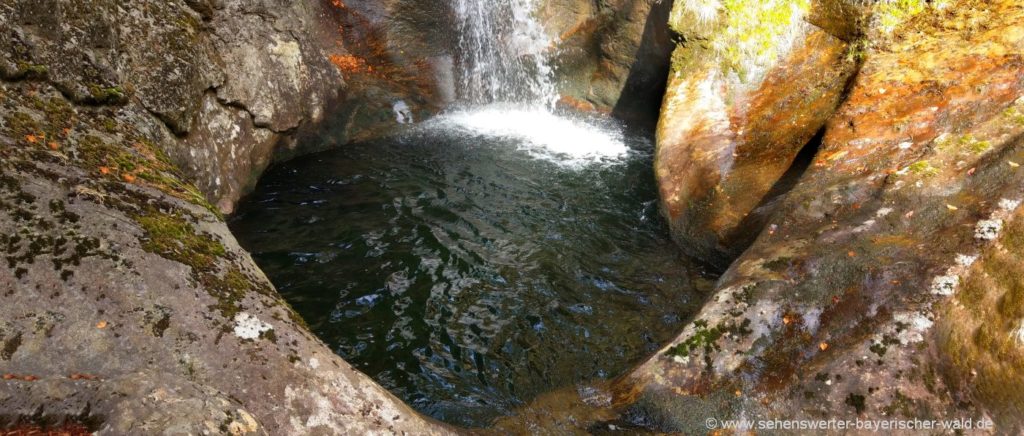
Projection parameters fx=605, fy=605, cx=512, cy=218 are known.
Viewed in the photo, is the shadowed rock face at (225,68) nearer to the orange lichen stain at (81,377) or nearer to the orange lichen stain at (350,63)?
the orange lichen stain at (350,63)

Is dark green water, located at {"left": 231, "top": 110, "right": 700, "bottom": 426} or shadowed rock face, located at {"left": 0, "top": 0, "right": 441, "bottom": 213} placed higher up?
shadowed rock face, located at {"left": 0, "top": 0, "right": 441, "bottom": 213}

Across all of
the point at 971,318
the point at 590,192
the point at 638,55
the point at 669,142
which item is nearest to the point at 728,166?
the point at 669,142

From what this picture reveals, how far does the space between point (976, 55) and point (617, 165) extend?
4983 mm

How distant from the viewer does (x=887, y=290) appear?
4164 mm

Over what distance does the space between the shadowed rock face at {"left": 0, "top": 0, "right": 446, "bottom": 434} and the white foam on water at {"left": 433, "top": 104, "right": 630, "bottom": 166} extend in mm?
6684

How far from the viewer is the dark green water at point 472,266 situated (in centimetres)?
523

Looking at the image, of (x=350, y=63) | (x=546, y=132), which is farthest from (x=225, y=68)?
(x=546, y=132)

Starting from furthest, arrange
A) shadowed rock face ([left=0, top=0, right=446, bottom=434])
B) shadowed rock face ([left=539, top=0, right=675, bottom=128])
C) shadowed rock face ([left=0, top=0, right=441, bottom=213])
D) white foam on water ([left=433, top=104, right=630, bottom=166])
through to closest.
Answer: shadowed rock face ([left=539, top=0, right=675, bottom=128])
white foam on water ([left=433, top=104, right=630, bottom=166])
shadowed rock face ([left=0, top=0, right=441, bottom=213])
shadowed rock face ([left=0, top=0, right=446, bottom=434])

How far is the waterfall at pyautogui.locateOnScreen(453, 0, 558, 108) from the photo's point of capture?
12.6 meters

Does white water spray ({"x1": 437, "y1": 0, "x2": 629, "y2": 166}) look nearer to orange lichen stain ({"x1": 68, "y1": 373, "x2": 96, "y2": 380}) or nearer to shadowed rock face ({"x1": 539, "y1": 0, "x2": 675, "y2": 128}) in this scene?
shadowed rock face ({"x1": 539, "y1": 0, "x2": 675, "y2": 128})

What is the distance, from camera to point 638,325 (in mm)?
5785

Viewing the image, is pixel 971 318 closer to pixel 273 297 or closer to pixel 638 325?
pixel 638 325

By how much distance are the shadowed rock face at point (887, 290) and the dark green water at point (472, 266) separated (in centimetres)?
109

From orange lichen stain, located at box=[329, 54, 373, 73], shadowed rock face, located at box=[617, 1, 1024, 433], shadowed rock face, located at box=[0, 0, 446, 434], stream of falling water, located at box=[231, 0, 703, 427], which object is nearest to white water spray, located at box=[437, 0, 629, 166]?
stream of falling water, located at box=[231, 0, 703, 427]
